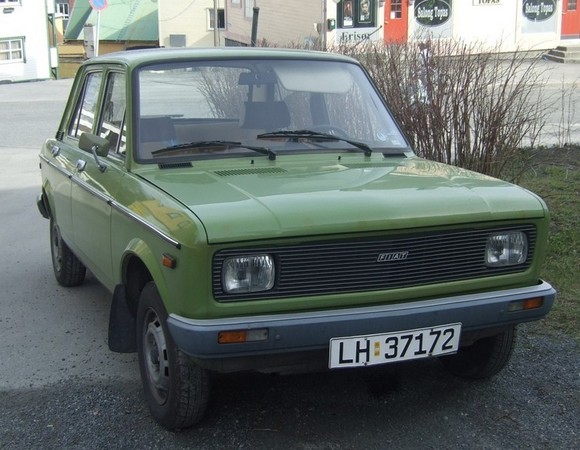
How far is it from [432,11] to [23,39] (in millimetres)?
20114

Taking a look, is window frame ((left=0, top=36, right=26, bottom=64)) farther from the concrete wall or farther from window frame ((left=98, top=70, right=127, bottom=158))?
window frame ((left=98, top=70, right=127, bottom=158))

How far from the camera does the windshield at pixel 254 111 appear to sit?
449 centimetres

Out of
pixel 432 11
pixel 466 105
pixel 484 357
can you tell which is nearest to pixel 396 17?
pixel 432 11

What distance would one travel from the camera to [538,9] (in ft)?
104

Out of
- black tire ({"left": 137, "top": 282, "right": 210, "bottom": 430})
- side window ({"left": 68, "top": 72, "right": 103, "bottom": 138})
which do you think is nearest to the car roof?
side window ({"left": 68, "top": 72, "right": 103, "bottom": 138})

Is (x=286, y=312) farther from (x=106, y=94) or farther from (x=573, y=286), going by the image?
(x=573, y=286)

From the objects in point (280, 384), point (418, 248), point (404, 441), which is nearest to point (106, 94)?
point (280, 384)

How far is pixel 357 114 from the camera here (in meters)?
4.98

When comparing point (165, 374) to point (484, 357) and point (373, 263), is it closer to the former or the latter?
point (373, 263)

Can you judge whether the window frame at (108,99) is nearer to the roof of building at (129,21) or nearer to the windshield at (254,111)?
the windshield at (254,111)

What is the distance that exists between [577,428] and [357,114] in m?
2.20

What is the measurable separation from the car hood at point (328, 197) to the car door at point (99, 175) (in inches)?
14.9

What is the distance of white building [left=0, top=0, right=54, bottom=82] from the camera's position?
127 ft

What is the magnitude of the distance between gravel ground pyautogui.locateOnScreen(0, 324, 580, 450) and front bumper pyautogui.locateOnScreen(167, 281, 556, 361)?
592 millimetres
